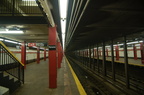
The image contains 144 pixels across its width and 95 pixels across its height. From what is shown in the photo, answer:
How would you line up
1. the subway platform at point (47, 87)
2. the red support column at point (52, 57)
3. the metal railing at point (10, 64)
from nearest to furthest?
1. the subway platform at point (47, 87)
2. the metal railing at point (10, 64)
3. the red support column at point (52, 57)

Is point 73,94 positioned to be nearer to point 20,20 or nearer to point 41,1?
point 41,1

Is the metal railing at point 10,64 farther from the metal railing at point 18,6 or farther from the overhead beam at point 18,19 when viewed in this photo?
the metal railing at point 18,6

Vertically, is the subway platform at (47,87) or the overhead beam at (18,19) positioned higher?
the overhead beam at (18,19)

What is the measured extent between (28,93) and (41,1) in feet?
10.9

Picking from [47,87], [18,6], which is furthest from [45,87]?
[18,6]

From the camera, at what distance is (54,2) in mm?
3461

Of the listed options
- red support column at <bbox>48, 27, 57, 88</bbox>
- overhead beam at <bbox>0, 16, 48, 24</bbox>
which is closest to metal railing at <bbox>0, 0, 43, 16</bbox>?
overhead beam at <bbox>0, 16, 48, 24</bbox>

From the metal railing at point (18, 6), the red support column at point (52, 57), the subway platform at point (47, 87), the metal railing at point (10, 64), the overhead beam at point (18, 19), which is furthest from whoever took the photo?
the red support column at point (52, 57)

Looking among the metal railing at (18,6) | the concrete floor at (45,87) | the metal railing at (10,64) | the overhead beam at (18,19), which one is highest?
the metal railing at (18,6)

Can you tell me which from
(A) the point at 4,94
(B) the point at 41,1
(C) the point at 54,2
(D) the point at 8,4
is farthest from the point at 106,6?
(D) the point at 8,4

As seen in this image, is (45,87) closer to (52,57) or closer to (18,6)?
(52,57)

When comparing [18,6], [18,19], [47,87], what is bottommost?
[47,87]

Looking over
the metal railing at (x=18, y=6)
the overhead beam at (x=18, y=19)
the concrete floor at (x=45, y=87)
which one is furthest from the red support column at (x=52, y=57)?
the metal railing at (x=18, y=6)

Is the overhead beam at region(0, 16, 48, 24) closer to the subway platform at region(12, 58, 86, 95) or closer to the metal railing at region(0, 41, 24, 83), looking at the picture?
the metal railing at region(0, 41, 24, 83)
